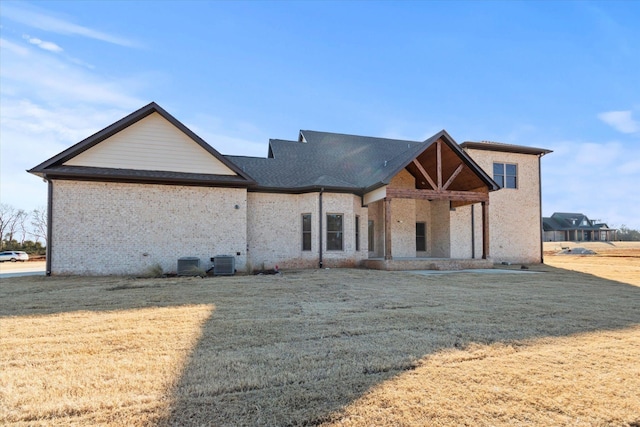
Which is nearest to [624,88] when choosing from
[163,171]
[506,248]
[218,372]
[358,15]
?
[506,248]

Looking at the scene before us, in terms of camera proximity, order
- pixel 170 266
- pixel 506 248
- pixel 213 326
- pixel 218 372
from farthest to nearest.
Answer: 1. pixel 506 248
2. pixel 170 266
3. pixel 213 326
4. pixel 218 372

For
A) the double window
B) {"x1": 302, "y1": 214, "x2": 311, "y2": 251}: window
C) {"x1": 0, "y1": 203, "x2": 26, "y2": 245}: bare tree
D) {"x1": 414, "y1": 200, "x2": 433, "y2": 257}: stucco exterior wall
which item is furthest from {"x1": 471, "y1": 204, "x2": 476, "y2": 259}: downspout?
{"x1": 0, "y1": 203, "x2": 26, "y2": 245}: bare tree

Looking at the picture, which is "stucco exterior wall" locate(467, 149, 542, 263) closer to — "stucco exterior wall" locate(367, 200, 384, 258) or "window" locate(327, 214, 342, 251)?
"stucco exterior wall" locate(367, 200, 384, 258)

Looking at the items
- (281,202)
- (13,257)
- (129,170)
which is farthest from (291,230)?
(13,257)

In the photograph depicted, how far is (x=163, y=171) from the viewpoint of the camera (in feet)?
46.8

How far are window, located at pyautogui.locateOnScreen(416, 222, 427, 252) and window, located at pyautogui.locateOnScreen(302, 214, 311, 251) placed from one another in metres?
6.86

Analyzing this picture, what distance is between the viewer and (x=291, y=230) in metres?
16.5

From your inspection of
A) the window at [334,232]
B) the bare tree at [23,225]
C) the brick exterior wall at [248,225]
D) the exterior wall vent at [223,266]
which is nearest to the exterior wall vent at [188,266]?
the exterior wall vent at [223,266]

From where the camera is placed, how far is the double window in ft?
53.8

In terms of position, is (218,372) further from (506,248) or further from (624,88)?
(624,88)

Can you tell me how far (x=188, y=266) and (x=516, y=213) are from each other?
59.0ft

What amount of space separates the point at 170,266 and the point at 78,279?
3.10m

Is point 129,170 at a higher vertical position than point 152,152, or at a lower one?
lower

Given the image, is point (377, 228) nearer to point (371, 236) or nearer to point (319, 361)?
point (371, 236)
